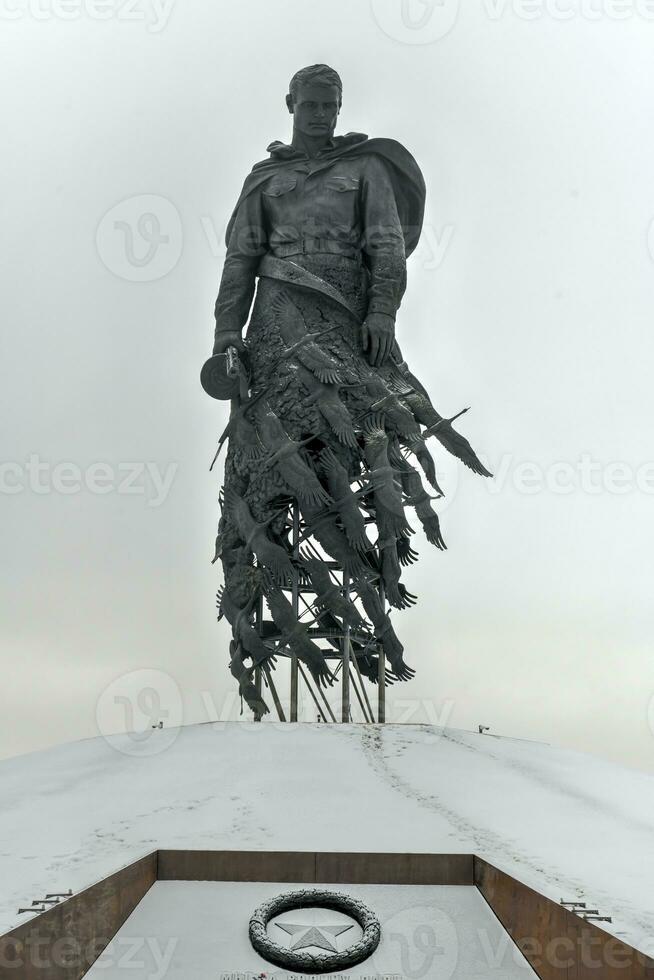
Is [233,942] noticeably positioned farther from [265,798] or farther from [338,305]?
[338,305]

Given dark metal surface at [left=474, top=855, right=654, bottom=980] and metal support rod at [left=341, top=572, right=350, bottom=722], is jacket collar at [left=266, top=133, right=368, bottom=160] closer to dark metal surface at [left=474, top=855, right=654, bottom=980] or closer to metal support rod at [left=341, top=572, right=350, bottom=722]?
metal support rod at [left=341, top=572, right=350, bottom=722]

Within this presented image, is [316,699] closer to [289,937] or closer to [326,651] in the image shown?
[326,651]

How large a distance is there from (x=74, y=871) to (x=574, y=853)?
343cm

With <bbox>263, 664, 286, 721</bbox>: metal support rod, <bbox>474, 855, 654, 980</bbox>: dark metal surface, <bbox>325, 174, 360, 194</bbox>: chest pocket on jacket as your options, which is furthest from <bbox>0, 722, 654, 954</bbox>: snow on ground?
<bbox>325, 174, 360, 194</bbox>: chest pocket on jacket

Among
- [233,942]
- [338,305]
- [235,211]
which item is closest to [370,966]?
[233,942]

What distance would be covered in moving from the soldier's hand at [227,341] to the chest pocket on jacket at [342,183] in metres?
2.37

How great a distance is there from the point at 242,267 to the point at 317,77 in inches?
108

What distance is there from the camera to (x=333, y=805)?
778 cm

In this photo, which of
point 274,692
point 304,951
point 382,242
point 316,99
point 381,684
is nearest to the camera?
point 304,951

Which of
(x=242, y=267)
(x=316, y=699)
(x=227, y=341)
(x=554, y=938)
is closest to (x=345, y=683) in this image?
(x=316, y=699)

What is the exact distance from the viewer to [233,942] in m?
6.08

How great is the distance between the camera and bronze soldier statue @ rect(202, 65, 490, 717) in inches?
500

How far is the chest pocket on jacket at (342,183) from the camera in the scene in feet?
45.2

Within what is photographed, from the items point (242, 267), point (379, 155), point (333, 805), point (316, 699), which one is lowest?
point (333, 805)
